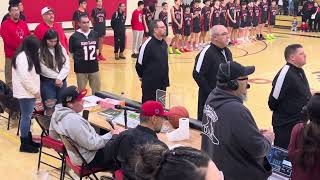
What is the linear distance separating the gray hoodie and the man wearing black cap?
1.51m

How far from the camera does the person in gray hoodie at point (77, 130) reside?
474cm

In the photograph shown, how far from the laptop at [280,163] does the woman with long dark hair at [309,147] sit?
2.99 feet

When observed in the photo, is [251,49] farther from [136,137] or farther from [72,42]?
[136,137]

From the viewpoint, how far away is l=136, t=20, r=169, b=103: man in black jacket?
7258 millimetres

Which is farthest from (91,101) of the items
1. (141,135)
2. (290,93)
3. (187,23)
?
(187,23)

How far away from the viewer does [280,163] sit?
4316mm

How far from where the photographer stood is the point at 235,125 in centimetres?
344

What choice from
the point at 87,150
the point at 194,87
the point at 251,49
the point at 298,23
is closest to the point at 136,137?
the point at 87,150

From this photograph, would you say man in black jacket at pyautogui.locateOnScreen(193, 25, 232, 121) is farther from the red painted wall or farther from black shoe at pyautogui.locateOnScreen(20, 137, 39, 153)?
the red painted wall

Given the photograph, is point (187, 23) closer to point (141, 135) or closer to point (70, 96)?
point (70, 96)

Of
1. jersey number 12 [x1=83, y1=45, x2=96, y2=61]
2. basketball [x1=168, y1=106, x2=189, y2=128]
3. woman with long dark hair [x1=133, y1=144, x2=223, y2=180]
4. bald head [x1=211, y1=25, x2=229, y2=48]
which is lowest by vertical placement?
basketball [x1=168, y1=106, x2=189, y2=128]

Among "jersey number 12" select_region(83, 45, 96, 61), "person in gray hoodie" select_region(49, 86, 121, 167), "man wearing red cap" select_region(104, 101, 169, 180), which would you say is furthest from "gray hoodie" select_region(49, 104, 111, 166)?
"jersey number 12" select_region(83, 45, 96, 61)

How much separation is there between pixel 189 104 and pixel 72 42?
2.68m

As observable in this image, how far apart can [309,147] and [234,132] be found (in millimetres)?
539
